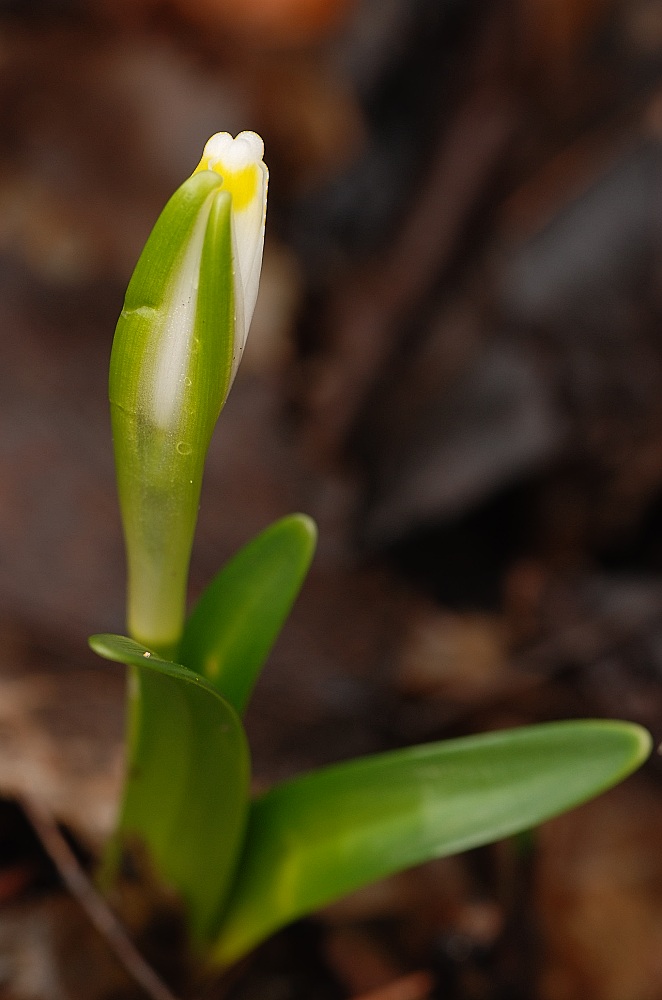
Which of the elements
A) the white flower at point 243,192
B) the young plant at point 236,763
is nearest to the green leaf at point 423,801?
the young plant at point 236,763

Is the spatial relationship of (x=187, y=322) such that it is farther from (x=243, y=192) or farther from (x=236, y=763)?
(x=236, y=763)

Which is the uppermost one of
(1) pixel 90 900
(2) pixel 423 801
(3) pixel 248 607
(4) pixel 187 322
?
(4) pixel 187 322

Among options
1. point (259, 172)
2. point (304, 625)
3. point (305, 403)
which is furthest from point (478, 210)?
point (259, 172)

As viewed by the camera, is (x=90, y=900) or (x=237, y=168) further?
(x=90, y=900)

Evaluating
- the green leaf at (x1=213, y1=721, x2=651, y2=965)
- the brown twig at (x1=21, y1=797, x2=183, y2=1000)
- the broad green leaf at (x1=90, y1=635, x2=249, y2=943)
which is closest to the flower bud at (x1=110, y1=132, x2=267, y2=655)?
the broad green leaf at (x1=90, y1=635, x2=249, y2=943)

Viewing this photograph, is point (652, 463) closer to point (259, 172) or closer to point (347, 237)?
point (347, 237)

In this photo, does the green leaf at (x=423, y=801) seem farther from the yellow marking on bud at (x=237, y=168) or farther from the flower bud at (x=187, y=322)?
the yellow marking on bud at (x=237, y=168)

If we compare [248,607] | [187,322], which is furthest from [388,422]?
[187,322]
